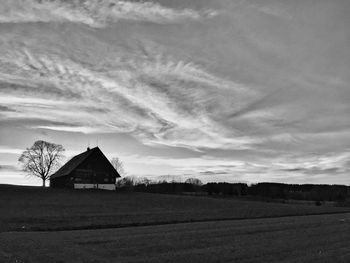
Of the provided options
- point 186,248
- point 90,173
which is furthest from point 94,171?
point 186,248

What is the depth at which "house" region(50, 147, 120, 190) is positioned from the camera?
264 ft

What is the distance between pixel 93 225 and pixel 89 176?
52808mm

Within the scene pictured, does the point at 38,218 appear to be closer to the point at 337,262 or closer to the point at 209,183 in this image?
the point at 337,262

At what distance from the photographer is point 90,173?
81.6 metres

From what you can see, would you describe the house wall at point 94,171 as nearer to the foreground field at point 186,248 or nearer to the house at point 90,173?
the house at point 90,173

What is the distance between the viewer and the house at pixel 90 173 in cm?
8050

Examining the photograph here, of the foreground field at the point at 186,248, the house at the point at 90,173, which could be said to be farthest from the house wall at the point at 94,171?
the foreground field at the point at 186,248

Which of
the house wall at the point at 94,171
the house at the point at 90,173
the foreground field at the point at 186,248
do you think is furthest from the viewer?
the house wall at the point at 94,171

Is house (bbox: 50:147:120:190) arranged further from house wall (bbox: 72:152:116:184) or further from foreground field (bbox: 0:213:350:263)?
foreground field (bbox: 0:213:350:263)

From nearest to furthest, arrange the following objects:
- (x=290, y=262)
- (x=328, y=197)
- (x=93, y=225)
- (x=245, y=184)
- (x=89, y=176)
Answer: (x=290, y=262) < (x=93, y=225) < (x=89, y=176) < (x=328, y=197) < (x=245, y=184)

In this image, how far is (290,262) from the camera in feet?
45.0

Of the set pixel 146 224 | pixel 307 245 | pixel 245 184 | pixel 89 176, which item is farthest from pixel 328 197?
pixel 307 245

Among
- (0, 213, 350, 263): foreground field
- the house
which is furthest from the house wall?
(0, 213, 350, 263): foreground field

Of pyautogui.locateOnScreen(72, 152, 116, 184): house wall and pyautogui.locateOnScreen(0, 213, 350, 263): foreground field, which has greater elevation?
pyautogui.locateOnScreen(72, 152, 116, 184): house wall
